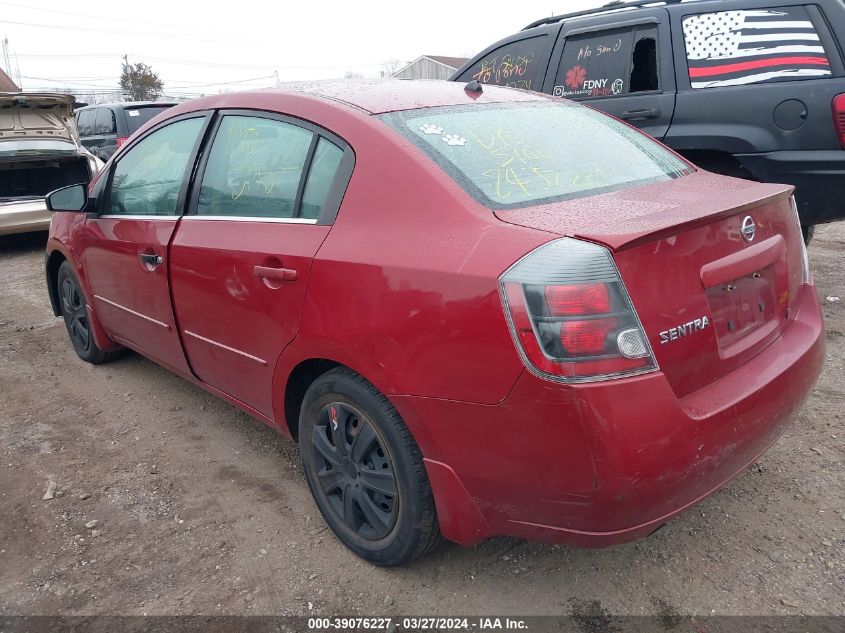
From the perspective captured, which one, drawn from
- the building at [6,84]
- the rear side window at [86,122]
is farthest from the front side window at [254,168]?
the building at [6,84]

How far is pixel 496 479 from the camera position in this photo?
1.90m

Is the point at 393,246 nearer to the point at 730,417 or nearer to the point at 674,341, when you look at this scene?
the point at 674,341

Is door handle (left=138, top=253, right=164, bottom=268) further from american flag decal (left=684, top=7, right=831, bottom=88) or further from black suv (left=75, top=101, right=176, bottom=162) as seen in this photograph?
black suv (left=75, top=101, right=176, bottom=162)

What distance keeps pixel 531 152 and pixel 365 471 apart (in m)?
1.27

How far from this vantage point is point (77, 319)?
14.5 feet

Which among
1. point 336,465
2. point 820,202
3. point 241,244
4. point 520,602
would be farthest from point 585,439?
point 820,202

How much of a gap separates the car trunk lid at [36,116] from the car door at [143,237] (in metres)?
5.37

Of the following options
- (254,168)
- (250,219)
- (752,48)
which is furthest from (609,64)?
(250,219)

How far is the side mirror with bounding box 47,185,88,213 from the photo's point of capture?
373 cm

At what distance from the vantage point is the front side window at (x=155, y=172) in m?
3.13

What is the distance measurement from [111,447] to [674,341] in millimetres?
2798

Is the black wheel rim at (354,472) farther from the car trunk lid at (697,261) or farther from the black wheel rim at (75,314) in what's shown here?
the black wheel rim at (75,314)

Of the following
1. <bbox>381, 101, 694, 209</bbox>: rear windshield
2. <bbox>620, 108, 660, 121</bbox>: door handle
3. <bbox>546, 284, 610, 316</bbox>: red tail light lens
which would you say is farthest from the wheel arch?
<bbox>620, 108, 660, 121</bbox>: door handle

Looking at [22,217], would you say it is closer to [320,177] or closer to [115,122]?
[115,122]
